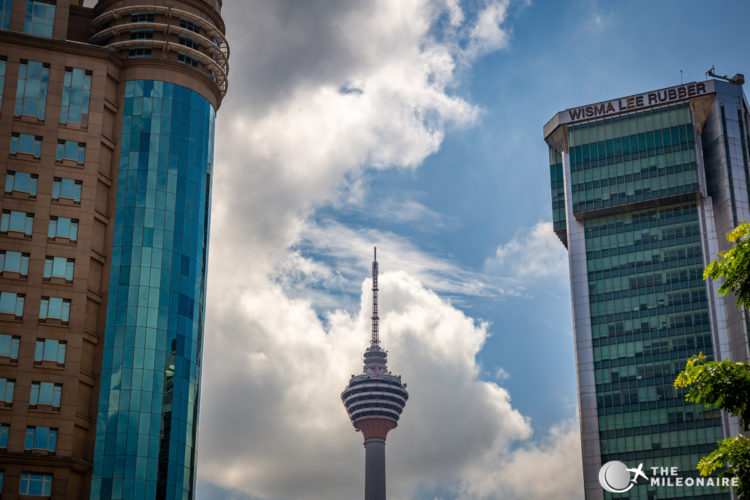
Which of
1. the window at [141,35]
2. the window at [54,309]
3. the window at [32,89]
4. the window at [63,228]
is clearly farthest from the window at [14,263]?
the window at [141,35]

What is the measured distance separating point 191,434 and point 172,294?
54.9ft

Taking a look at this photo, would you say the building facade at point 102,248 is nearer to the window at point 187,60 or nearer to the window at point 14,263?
the window at point 14,263

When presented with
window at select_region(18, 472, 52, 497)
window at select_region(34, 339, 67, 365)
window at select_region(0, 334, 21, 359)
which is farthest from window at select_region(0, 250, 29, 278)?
window at select_region(18, 472, 52, 497)

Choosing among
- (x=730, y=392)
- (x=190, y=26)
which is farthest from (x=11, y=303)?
(x=730, y=392)

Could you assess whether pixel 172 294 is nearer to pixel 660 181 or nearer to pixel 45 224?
pixel 45 224

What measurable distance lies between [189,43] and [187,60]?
9.17 feet

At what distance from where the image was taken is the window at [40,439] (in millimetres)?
106000

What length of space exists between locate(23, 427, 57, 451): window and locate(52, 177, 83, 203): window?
88.2 feet

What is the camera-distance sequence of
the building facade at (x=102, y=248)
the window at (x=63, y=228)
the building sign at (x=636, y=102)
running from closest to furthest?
the building facade at (x=102, y=248), the window at (x=63, y=228), the building sign at (x=636, y=102)

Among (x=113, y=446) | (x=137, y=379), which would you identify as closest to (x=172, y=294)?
(x=137, y=379)

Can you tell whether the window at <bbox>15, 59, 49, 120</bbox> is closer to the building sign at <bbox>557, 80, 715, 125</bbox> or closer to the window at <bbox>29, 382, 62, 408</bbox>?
the window at <bbox>29, 382, 62, 408</bbox>

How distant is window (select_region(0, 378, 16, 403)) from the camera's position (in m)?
106

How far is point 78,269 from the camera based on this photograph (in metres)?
115

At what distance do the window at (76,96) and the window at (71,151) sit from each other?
2.82 m
